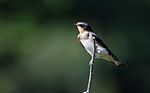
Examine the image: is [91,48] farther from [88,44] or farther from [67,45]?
[67,45]

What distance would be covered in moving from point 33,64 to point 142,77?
188cm

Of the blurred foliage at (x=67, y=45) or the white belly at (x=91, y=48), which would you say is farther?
the blurred foliage at (x=67, y=45)

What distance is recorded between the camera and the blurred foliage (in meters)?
15.1

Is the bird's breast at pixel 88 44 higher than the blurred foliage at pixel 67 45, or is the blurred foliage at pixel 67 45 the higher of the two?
the blurred foliage at pixel 67 45

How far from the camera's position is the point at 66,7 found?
1641cm

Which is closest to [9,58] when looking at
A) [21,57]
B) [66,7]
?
[21,57]

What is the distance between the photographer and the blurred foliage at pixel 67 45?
15.1 metres

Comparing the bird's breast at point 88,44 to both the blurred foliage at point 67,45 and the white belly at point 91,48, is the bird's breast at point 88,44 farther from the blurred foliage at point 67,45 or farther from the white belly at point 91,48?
the blurred foliage at point 67,45

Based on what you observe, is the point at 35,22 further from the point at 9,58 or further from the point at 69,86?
the point at 69,86

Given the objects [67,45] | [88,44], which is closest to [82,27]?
[88,44]

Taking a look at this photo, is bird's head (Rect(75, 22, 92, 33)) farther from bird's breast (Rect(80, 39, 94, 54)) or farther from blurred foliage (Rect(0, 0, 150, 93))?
blurred foliage (Rect(0, 0, 150, 93))

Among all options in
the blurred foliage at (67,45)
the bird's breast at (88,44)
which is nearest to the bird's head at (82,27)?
the bird's breast at (88,44)

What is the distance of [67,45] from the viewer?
49.5 feet

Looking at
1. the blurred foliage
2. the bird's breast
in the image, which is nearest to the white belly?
the bird's breast
